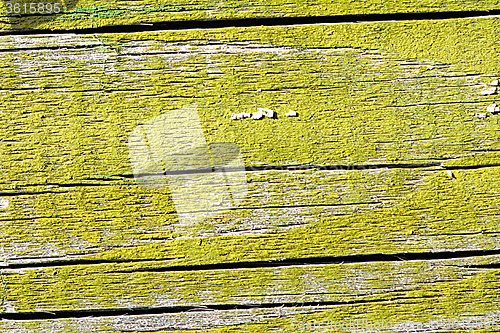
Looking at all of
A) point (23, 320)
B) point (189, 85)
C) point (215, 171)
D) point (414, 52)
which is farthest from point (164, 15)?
point (23, 320)

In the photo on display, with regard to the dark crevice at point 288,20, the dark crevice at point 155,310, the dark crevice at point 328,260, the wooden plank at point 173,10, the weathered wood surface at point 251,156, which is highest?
the wooden plank at point 173,10

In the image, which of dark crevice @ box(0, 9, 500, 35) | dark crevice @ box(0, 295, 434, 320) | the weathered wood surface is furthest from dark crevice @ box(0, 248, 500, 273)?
dark crevice @ box(0, 9, 500, 35)

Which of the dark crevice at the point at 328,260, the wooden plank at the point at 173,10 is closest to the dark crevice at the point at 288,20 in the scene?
the wooden plank at the point at 173,10

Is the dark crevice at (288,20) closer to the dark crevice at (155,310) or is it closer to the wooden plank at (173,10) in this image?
the wooden plank at (173,10)

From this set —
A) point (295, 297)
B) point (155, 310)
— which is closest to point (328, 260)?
point (295, 297)

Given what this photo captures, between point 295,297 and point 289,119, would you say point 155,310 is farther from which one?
point 289,119

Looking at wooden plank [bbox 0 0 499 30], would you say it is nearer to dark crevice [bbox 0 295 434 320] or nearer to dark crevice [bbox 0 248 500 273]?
dark crevice [bbox 0 248 500 273]
